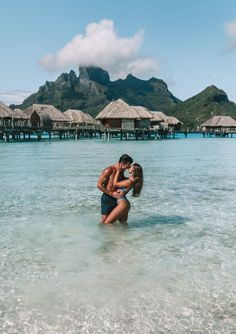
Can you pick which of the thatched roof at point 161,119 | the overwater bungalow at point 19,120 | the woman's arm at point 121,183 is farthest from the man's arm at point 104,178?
the thatched roof at point 161,119

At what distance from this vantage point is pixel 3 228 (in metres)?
7.18

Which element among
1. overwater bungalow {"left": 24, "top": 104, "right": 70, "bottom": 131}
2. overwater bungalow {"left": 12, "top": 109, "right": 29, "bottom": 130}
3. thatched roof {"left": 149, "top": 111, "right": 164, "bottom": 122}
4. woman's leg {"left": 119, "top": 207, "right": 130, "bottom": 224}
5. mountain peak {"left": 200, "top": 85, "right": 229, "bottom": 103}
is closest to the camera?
woman's leg {"left": 119, "top": 207, "right": 130, "bottom": 224}

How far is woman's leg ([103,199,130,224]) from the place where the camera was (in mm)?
6693

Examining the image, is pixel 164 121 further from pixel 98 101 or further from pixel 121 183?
pixel 98 101

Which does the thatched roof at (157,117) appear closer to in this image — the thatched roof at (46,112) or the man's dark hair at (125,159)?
the thatched roof at (46,112)

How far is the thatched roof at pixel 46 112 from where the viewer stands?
57347 millimetres

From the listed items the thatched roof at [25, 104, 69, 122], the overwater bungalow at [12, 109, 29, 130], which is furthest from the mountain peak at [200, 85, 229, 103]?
the overwater bungalow at [12, 109, 29, 130]

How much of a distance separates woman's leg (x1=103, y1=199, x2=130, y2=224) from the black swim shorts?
0.06 metres

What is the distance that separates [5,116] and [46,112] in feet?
41.1

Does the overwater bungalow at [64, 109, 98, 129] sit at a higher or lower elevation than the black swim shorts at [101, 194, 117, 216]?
higher

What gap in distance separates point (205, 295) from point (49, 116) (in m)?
56.5

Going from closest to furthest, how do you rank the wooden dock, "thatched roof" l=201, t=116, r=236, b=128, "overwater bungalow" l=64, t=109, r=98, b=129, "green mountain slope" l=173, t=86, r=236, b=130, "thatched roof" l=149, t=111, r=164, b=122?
the wooden dock
"overwater bungalow" l=64, t=109, r=98, b=129
"thatched roof" l=149, t=111, r=164, b=122
"thatched roof" l=201, t=116, r=236, b=128
"green mountain slope" l=173, t=86, r=236, b=130

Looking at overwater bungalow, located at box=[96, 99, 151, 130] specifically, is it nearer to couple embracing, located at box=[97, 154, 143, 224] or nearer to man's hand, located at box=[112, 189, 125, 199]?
couple embracing, located at box=[97, 154, 143, 224]

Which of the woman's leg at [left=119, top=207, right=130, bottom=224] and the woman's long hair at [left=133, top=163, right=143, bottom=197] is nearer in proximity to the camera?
the woman's long hair at [left=133, top=163, right=143, bottom=197]
